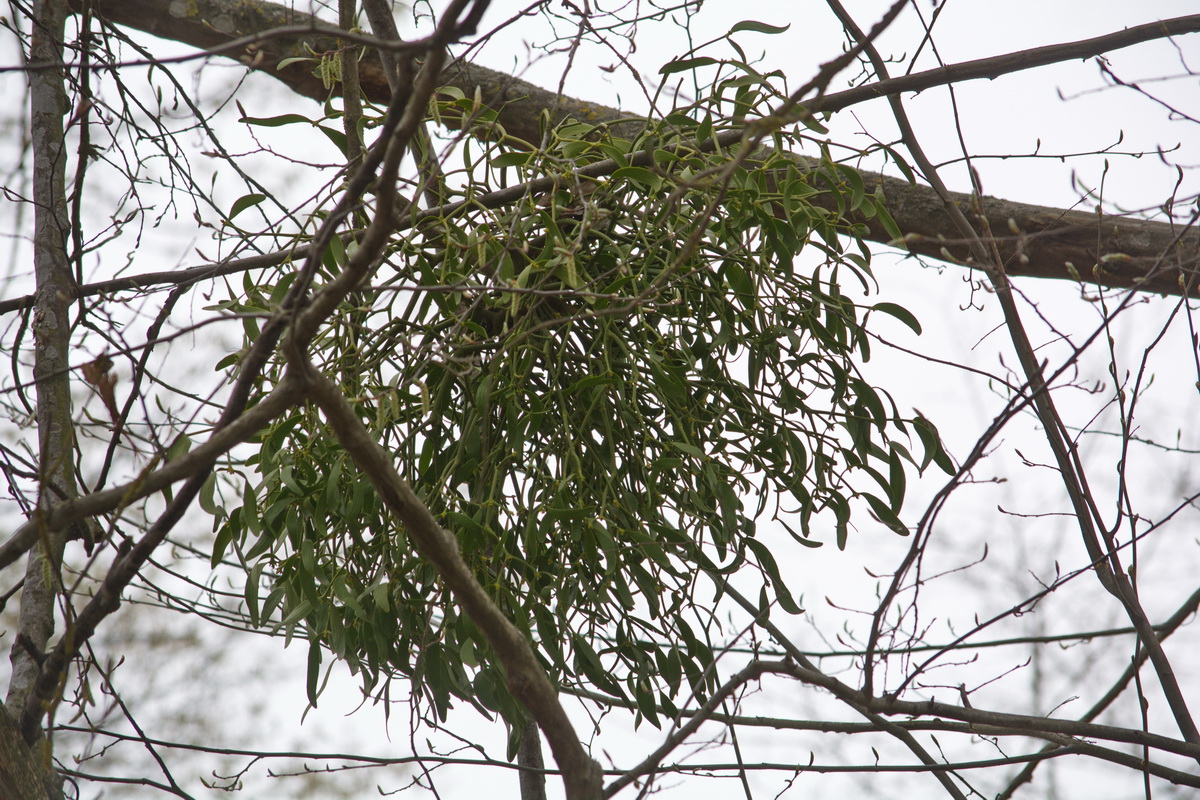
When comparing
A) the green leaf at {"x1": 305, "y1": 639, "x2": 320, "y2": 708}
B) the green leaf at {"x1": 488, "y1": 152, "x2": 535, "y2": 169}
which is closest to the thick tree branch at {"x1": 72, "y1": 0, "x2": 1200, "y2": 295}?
the green leaf at {"x1": 488, "y1": 152, "x2": 535, "y2": 169}

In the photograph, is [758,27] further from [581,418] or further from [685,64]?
[581,418]

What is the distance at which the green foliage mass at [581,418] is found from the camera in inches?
26.2

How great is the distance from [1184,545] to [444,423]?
4.92ft

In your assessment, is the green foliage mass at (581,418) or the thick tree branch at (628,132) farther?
the thick tree branch at (628,132)

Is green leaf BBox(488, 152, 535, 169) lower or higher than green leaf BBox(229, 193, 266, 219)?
lower

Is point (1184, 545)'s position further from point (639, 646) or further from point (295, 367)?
point (295, 367)

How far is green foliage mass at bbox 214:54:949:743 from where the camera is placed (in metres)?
0.67

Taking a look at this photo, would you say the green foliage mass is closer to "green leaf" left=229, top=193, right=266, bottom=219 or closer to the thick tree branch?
"green leaf" left=229, top=193, right=266, bottom=219

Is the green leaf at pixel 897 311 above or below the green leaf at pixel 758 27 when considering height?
below

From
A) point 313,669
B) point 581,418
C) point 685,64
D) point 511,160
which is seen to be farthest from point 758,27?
point 313,669

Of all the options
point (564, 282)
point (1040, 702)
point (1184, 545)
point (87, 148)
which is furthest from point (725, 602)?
point (87, 148)

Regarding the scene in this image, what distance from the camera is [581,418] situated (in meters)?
0.72

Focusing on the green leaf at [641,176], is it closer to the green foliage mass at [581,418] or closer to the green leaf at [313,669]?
the green foliage mass at [581,418]

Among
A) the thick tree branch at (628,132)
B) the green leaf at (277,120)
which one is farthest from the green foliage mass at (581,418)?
the thick tree branch at (628,132)
